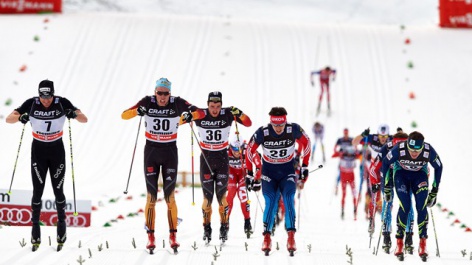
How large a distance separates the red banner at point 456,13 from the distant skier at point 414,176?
24.2 metres

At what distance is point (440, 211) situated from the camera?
1711 cm

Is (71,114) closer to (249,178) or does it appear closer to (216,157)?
(216,157)

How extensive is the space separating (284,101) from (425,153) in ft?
57.6

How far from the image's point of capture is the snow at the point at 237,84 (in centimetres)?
1803

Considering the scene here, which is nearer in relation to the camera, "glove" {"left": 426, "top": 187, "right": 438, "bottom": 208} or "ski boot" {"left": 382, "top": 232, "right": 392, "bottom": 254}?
"glove" {"left": 426, "top": 187, "right": 438, "bottom": 208}

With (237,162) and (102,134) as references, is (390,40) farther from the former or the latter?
(237,162)

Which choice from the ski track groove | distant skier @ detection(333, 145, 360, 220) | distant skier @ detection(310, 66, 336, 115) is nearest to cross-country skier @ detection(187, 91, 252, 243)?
distant skier @ detection(333, 145, 360, 220)

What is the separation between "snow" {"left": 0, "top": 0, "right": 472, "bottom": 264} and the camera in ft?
59.2

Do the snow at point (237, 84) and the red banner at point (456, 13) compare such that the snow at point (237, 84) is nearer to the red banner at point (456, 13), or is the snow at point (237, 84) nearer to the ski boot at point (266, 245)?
the red banner at point (456, 13)

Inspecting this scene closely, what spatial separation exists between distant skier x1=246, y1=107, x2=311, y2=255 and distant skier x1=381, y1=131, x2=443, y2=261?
1.32m

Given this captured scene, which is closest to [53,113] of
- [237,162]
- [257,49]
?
[237,162]

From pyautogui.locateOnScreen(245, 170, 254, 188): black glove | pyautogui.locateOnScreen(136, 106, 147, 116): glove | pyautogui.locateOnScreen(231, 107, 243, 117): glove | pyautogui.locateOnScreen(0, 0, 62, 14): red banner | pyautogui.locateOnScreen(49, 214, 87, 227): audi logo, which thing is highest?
pyautogui.locateOnScreen(0, 0, 62, 14): red banner

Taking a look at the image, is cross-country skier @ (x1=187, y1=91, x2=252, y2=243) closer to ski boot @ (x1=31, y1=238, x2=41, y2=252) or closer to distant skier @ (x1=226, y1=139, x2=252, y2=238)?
distant skier @ (x1=226, y1=139, x2=252, y2=238)

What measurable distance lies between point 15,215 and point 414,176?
6612 mm
